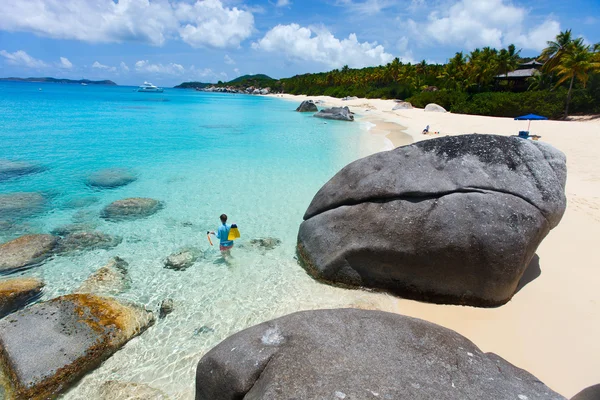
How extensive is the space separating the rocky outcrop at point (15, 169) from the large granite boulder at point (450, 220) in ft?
55.2

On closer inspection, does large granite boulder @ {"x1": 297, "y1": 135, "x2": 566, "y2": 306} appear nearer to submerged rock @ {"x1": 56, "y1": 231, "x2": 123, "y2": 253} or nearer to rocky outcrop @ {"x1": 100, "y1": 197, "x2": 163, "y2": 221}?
submerged rock @ {"x1": 56, "y1": 231, "x2": 123, "y2": 253}

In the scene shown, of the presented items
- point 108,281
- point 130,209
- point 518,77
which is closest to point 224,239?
point 108,281

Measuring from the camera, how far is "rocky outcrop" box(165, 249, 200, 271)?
8008 mm

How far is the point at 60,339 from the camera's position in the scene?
5109 millimetres

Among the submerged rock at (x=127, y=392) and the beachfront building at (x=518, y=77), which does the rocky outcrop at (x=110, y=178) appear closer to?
the submerged rock at (x=127, y=392)

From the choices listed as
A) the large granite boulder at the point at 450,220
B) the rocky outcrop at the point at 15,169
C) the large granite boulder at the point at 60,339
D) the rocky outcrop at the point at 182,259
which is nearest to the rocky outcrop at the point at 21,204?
the rocky outcrop at the point at 15,169

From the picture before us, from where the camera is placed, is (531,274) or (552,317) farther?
(531,274)

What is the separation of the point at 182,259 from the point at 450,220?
20.6ft

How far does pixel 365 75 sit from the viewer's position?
10019 centimetres

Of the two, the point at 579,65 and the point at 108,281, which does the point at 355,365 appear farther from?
the point at 579,65

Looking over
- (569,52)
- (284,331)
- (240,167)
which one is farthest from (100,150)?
(569,52)

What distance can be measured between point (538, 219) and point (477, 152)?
1.62 meters

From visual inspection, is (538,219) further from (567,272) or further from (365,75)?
(365,75)

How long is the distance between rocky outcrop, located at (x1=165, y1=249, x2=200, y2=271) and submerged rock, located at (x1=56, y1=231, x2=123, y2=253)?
6.53ft
